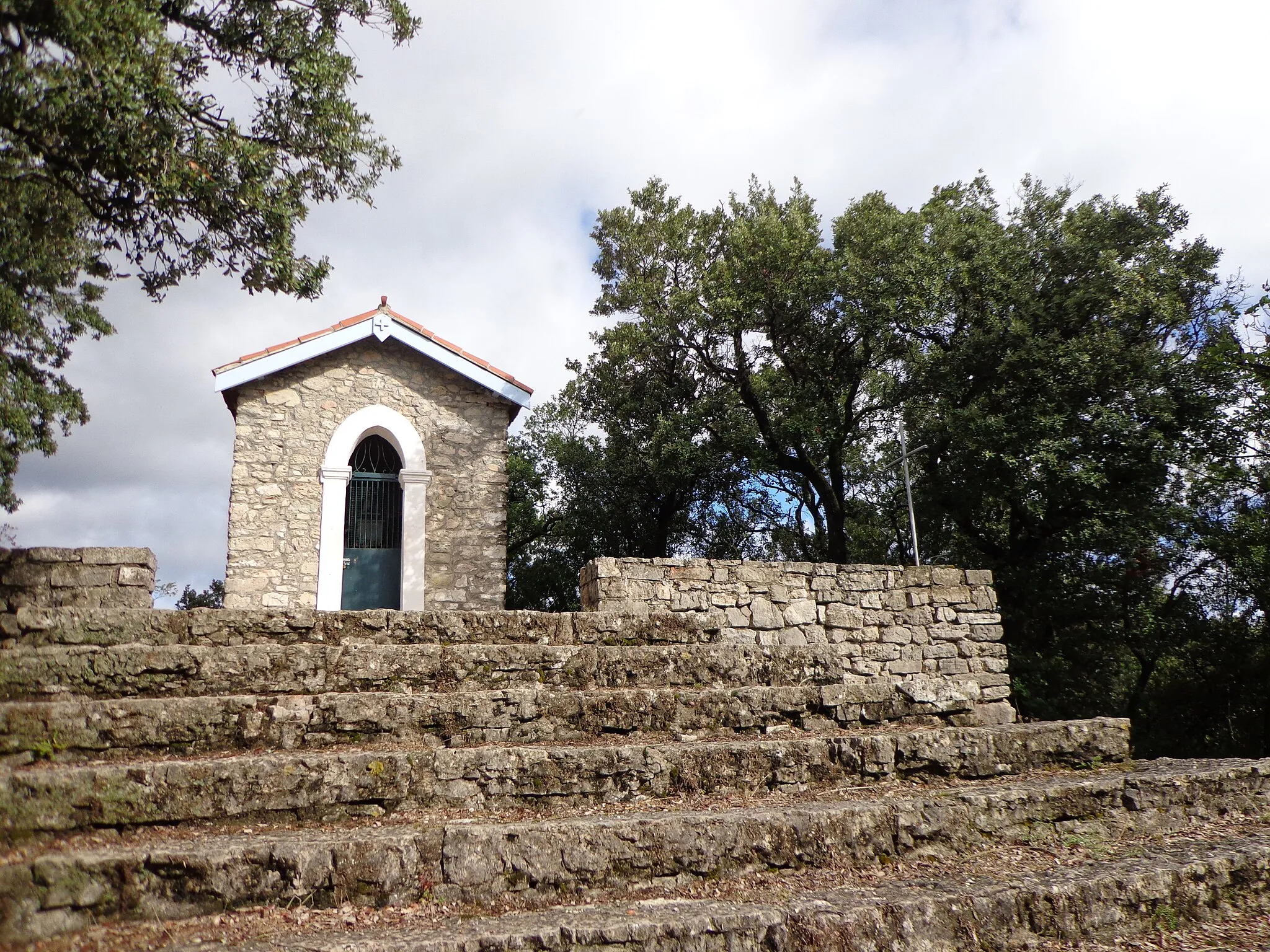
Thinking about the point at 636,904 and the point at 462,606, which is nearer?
the point at 636,904

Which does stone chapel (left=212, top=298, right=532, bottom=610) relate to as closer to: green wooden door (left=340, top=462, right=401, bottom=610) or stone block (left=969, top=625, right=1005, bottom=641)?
green wooden door (left=340, top=462, right=401, bottom=610)

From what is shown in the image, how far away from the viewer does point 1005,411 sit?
11445 mm

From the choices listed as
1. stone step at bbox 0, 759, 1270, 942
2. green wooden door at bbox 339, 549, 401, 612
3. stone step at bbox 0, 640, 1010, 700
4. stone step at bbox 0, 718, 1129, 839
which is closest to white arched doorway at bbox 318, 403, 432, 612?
green wooden door at bbox 339, 549, 401, 612

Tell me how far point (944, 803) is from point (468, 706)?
2403mm

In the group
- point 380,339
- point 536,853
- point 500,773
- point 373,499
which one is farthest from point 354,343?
point 536,853

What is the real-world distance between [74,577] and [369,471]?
4.82 m

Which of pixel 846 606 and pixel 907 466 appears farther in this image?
pixel 907 466

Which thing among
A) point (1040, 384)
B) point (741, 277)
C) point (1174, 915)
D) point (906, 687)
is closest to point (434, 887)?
point (1174, 915)

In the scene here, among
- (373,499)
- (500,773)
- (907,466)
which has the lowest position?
(500,773)

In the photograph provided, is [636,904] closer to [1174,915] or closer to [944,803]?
[944,803]

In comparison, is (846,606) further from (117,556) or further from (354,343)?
(354,343)

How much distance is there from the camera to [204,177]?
6.65 m

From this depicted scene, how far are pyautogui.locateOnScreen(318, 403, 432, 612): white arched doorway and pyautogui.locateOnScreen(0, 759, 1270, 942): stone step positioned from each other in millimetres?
6549

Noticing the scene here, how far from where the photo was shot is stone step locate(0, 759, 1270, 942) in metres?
2.72
